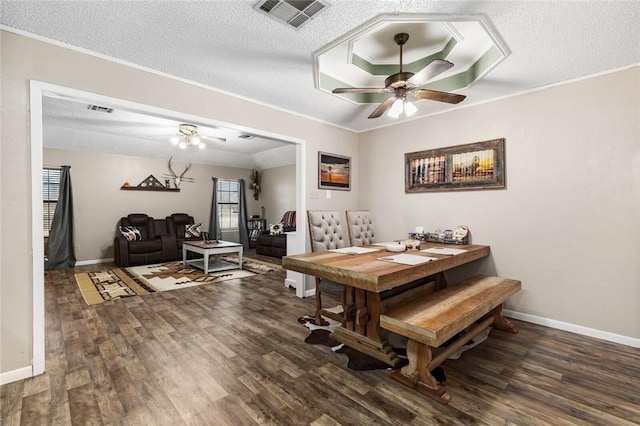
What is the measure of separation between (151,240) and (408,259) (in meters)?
5.72

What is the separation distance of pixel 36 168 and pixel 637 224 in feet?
16.0

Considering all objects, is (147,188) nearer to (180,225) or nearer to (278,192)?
(180,225)

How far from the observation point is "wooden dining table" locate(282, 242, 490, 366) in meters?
1.89

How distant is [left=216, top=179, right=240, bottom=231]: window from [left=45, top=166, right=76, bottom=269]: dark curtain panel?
3.20 metres

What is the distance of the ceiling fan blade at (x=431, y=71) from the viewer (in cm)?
198

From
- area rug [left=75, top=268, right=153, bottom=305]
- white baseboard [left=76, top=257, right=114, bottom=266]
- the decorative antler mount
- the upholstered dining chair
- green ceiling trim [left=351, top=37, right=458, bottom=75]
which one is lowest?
area rug [left=75, top=268, right=153, bottom=305]

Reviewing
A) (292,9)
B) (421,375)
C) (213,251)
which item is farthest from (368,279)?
(213,251)

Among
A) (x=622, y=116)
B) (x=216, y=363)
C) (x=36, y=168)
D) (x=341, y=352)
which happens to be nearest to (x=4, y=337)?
(x=36, y=168)

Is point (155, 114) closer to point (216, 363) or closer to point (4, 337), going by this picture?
point (4, 337)

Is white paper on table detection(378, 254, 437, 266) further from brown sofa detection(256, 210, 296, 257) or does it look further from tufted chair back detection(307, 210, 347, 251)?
brown sofa detection(256, 210, 296, 257)

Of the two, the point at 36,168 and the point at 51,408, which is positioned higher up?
the point at 36,168

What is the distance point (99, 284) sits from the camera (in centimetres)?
434

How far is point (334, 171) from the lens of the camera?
4.29 m

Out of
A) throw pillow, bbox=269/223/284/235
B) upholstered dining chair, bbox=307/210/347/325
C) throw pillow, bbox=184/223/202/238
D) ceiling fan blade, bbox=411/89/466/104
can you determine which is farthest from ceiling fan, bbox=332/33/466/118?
throw pillow, bbox=184/223/202/238
